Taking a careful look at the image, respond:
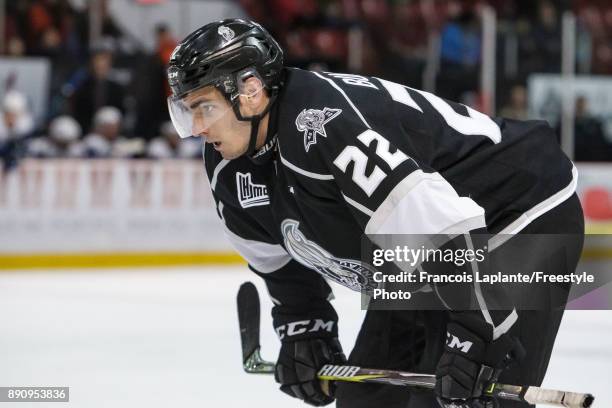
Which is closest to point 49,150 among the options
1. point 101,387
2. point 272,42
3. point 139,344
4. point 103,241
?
point 103,241

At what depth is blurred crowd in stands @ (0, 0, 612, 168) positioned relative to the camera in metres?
8.01

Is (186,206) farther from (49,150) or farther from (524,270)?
(524,270)

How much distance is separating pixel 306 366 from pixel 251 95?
77cm

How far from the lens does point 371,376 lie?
2.61 meters

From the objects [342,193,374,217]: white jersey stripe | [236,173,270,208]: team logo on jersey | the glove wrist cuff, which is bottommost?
the glove wrist cuff

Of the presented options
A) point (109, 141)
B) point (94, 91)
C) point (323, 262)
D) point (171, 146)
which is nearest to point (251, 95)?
point (323, 262)

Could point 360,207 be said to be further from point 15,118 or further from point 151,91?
point 151,91

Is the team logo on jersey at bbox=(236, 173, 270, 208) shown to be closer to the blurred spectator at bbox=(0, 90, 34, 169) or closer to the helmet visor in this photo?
the helmet visor

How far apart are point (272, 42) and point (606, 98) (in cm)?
691

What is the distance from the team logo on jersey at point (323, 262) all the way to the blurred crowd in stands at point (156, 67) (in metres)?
5.13

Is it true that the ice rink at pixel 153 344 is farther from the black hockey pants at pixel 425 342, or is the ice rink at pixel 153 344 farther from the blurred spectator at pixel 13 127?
the blurred spectator at pixel 13 127

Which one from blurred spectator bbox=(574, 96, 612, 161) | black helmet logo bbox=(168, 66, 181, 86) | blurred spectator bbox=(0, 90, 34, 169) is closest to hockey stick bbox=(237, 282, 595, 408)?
black helmet logo bbox=(168, 66, 181, 86)

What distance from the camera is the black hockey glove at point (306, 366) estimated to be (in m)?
2.78

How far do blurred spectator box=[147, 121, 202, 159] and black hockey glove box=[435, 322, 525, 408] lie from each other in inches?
239
